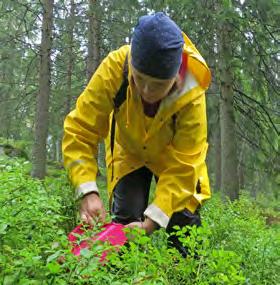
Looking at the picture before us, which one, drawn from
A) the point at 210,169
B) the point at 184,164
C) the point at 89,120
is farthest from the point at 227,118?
the point at 210,169

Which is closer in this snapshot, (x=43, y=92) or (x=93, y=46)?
(x=43, y=92)

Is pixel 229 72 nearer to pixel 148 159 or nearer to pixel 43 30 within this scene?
pixel 43 30

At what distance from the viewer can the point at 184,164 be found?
322 centimetres

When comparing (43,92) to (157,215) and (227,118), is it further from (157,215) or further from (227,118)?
(157,215)

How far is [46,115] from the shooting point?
1064 centimetres

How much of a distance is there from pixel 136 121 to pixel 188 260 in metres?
1.25

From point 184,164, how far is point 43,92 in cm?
773

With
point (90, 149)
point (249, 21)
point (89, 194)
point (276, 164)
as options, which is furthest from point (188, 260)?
point (276, 164)

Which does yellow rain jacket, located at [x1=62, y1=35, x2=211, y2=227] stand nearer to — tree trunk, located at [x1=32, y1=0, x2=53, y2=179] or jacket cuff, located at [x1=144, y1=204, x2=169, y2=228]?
jacket cuff, located at [x1=144, y1=204, x2=169, y2=228]

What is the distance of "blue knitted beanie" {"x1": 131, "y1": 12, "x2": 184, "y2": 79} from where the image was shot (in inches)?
103

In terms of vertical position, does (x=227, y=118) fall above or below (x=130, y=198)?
above

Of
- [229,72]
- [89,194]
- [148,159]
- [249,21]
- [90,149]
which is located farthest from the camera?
[229,72]

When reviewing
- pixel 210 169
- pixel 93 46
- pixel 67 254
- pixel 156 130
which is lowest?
pixel 210 169

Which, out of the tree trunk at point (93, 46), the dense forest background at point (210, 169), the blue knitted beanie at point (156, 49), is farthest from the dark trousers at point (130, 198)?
the tree trunk at point (93, 46)
